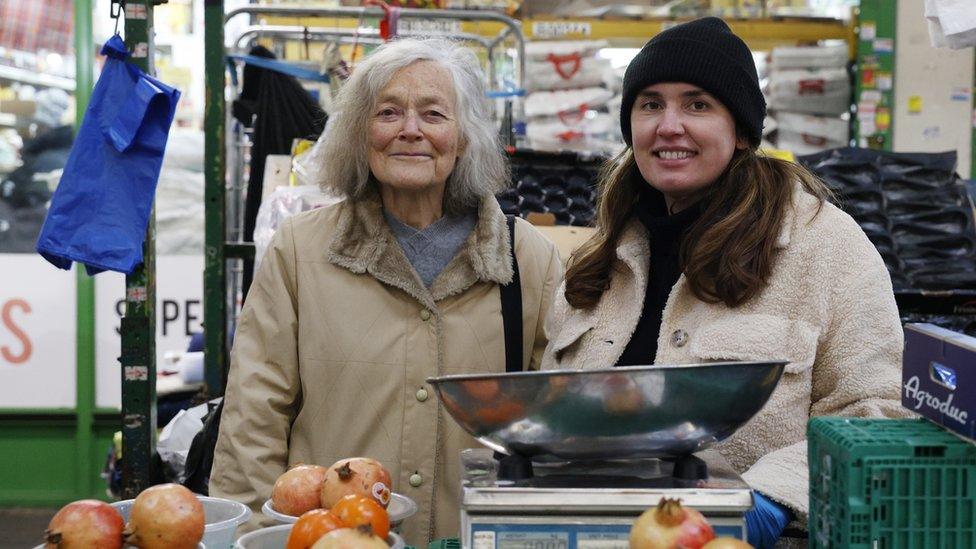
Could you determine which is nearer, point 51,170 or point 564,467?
point 564,467

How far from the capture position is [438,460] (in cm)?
239

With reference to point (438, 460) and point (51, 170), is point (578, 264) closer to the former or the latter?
point (438, 460)

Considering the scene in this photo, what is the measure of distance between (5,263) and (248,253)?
2.78 meters

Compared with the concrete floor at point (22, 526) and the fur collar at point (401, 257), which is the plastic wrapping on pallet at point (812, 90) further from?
the concrete floor at point (22, 526)

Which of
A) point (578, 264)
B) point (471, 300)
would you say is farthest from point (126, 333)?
point (578, 264)

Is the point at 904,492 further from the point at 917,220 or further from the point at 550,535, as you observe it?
the point at 917,220

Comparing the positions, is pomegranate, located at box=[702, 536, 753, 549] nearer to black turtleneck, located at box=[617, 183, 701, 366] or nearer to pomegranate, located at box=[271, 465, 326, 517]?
pomegranate, located at box=[271, 465, 326, 517]

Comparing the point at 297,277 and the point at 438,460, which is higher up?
the point at 297,277

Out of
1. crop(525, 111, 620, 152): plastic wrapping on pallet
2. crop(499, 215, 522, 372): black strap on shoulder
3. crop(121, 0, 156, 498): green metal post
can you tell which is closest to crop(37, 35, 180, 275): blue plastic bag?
crop(121, 0, 156, 498): green metal post

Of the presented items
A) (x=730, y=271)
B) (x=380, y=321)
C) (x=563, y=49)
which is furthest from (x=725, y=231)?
(x=563, y=49)

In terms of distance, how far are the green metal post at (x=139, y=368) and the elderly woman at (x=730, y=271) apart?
1.42m

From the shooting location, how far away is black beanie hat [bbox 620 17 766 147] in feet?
6.17

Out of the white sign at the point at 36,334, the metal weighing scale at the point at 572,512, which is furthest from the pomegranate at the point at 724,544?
the white sign at the point at 36,334

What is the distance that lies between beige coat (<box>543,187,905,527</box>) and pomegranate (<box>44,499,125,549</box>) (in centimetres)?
95
